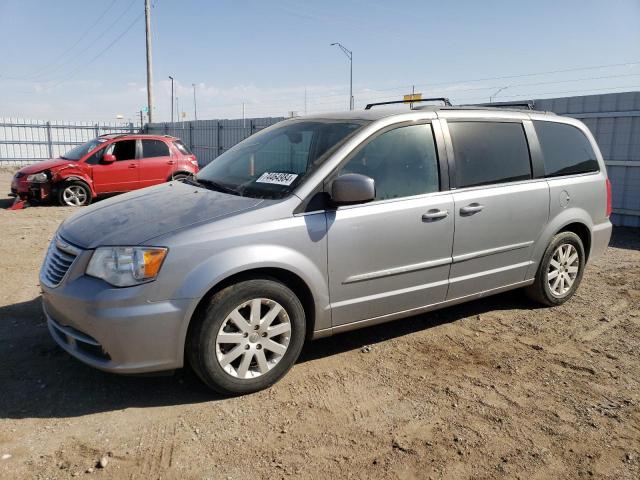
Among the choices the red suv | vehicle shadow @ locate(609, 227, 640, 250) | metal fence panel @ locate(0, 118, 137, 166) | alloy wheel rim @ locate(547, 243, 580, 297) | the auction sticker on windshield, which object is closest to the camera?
the auction sticker on windshield

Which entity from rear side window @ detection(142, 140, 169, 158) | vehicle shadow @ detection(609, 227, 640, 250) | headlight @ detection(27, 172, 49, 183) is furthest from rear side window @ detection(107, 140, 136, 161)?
vehicle shadow @ detection(609, 227, 640, 250)

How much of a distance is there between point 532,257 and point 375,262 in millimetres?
1838

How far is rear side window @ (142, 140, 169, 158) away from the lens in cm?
1188

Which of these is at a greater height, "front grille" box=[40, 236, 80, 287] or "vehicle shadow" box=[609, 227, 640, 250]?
"front grille" box=[40, 236, 80, 287]

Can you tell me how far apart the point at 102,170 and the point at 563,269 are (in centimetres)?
976

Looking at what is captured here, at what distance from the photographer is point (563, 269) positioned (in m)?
5.07

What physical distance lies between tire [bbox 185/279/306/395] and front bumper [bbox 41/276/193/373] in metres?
0.13

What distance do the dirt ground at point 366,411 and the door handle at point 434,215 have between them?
106 centimetres

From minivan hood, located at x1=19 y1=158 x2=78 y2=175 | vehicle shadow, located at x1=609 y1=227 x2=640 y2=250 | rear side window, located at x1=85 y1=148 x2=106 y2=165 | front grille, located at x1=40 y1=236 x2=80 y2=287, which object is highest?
rear side window, located at x1=85 y1=148 x2=106 y2=165

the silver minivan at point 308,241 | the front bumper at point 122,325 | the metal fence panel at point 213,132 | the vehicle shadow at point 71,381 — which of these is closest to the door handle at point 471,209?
the silver minivan at point 308,241

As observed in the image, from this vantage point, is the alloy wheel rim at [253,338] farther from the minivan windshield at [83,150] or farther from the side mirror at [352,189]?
the minivan windshield at [83,150]

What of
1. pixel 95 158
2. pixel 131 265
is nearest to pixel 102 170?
pixel 95 158

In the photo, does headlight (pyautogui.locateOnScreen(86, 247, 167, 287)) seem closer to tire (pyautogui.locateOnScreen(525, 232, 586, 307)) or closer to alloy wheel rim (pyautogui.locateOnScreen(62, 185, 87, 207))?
tire (pyautogui.locateOnScreen(525, 232, 586, 307))

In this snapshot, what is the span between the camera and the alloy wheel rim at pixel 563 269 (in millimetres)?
4984
